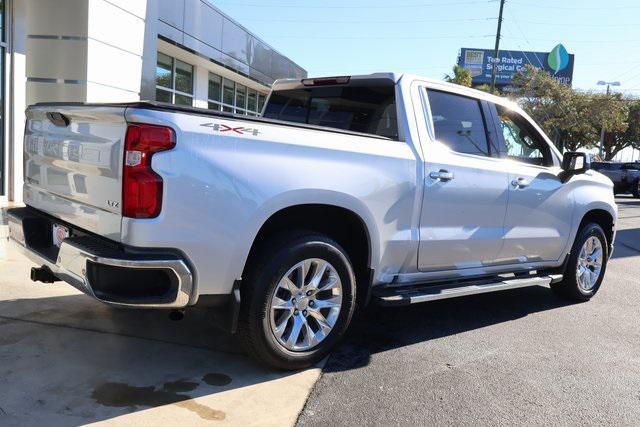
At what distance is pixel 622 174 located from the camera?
2669 centimetres

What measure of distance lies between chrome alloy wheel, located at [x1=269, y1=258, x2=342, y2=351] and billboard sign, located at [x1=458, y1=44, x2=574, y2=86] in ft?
209

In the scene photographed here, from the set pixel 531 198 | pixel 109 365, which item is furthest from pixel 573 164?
pixel 109 365

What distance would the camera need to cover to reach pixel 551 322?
5516 millimetres

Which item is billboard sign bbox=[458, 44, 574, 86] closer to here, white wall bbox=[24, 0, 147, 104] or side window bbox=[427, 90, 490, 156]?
→ white wall bbox=[24, 0, 147, 104]

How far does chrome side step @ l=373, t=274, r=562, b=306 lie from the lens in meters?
4.20

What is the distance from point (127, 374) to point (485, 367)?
2.46 m

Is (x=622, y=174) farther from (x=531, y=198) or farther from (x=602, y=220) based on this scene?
(x=531, y=198)

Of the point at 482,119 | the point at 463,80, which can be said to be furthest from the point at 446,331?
the point at 463,80

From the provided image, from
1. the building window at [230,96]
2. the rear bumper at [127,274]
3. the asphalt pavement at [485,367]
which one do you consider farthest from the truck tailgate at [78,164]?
the building window at [230,96]

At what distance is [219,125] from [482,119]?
274 cm

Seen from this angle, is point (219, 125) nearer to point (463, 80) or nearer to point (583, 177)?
point (583, 177)

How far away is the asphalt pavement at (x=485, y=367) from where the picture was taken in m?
3.47

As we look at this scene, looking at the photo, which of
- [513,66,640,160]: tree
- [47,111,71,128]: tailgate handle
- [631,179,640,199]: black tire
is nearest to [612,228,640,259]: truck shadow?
[47,111,71,128]: tailgate handle

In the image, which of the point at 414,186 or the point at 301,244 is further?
the point at 414,186
